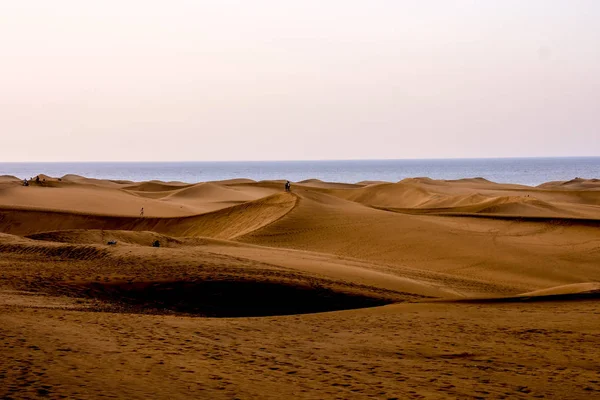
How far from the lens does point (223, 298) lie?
1259 centimetres

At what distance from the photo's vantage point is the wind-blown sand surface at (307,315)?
669 centimetres

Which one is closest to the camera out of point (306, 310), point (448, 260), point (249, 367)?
point (249, 367)

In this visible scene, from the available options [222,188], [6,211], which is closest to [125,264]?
[6,211]

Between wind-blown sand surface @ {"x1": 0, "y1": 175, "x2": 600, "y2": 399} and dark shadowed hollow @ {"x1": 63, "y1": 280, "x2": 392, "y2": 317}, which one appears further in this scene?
dark shadowed hollow @ {"x1": 63, "y1": 280, "x2": 392, "y2": 317}

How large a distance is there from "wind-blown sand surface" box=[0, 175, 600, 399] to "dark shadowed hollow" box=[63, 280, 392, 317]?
0.13ft

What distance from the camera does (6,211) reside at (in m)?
33.7

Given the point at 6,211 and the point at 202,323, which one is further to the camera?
the point at 6,211

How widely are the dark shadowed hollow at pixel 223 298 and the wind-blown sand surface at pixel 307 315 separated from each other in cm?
4

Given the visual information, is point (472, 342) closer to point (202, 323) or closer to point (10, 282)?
point (202, 323)

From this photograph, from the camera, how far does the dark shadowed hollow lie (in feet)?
39.8

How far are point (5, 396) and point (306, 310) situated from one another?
7.21m

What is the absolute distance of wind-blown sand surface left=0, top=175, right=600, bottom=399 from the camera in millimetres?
6691

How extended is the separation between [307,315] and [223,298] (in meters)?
1.98

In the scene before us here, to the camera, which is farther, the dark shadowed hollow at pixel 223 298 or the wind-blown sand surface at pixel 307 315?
the dark shadowed hollow at pixel 223 298
